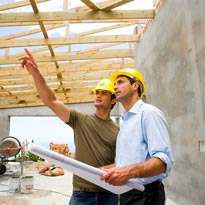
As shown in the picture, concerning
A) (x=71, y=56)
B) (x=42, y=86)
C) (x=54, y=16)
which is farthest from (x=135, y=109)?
(x=71, y=56)

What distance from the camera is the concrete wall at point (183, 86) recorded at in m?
3.00

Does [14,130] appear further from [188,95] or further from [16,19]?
[188,95]

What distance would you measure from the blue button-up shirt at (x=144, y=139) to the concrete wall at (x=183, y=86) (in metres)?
1.87

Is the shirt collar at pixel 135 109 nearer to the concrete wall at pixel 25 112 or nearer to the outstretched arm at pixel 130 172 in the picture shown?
the outstretched arm at pixel 130 172

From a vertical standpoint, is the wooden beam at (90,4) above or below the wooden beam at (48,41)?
above

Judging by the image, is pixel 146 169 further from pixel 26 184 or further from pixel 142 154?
pixel 26 184

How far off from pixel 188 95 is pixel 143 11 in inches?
81.1

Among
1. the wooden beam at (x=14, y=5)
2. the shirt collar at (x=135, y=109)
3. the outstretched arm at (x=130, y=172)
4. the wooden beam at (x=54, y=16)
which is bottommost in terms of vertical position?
the outstretched arm at (x=130, y=172)

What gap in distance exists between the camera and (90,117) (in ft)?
6.59

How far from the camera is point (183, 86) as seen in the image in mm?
3539

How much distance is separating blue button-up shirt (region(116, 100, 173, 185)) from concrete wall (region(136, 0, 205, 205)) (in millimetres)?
1872

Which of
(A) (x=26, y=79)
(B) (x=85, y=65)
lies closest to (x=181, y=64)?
(B) (x=85, y=65)

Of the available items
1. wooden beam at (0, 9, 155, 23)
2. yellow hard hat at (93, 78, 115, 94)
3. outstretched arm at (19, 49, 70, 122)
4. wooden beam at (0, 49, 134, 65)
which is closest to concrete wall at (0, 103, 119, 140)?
wooden beam at (0, 49, 134, 65)

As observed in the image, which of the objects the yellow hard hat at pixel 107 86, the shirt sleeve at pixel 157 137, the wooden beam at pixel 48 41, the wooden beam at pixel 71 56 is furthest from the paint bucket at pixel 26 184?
the shirt sleeve at pixel 157 137
